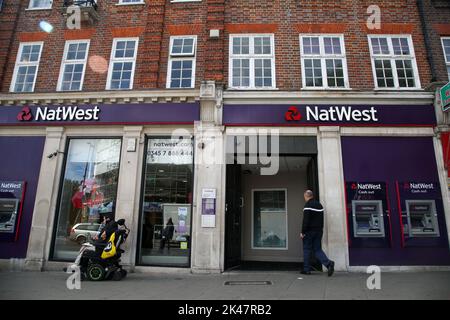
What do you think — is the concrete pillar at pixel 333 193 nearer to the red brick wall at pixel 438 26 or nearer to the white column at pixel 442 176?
the white column at pixel 442 176

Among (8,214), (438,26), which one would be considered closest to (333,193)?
(438,26)

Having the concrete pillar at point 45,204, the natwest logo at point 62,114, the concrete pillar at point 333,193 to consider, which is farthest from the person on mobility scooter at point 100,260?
the concrete pillar at point 333,193

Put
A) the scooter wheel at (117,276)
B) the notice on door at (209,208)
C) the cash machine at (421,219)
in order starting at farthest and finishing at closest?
the notice on door at (209,208), the cash machine at (421,219), the scooter wheel at (117,276)

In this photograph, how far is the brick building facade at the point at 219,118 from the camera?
846cm

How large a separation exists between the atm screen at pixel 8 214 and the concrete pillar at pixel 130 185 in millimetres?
3386

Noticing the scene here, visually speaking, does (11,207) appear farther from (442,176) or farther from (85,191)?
(442,176)

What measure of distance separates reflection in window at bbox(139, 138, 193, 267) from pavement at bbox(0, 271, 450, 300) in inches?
30.2

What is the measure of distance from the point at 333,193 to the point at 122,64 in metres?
8.04

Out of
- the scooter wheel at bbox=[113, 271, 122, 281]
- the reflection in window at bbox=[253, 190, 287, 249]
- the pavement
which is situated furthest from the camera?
the reflection in window at bbox=[253, 190, 287, 249]

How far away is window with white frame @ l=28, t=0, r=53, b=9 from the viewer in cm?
1130

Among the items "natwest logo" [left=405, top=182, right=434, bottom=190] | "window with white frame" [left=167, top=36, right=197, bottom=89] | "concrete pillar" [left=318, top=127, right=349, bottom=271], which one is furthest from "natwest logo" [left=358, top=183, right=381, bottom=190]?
"window with white frame" [left=167, top=36, right=197, bottom=89]

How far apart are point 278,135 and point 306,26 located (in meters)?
4.06

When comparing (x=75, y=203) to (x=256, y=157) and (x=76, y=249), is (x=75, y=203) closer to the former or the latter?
(x=76, y=249)

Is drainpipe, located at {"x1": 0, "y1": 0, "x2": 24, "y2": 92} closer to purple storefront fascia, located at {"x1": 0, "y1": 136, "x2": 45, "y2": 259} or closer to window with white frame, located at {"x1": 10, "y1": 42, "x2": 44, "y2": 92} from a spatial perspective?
window with white frame, located at {"x1": 10, "y1": 42, "x2": 44, "y2": 92}
